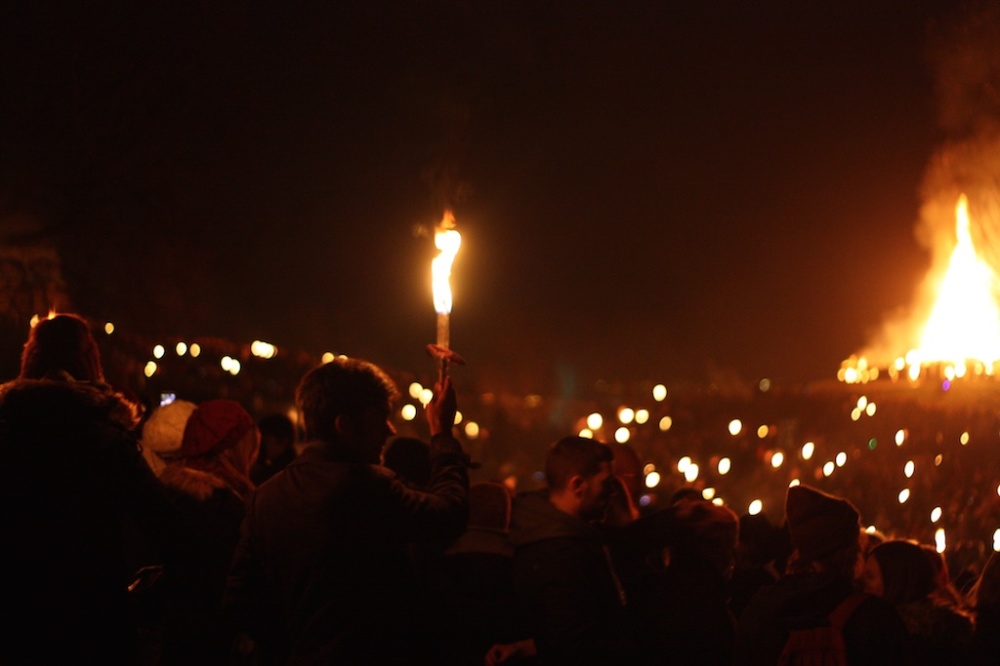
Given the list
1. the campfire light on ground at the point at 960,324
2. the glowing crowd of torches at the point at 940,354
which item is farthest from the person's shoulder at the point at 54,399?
the campfire light on ground at the point at 960,324

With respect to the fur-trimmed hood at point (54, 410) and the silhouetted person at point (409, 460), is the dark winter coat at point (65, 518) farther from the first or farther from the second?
the silhouetted person at point (409, 460)

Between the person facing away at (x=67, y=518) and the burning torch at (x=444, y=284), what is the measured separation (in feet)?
3.71

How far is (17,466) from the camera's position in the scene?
3.79m

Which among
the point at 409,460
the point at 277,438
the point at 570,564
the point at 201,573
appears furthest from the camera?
the point at 277,438

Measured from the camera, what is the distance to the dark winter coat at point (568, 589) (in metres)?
4.57

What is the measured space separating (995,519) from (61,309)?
11.2m

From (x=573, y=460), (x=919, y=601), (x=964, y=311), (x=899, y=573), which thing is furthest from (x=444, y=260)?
(x=964, y=311)

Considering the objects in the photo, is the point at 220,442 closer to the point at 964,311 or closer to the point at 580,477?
the point at 580,477

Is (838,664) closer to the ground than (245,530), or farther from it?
closer to the ground

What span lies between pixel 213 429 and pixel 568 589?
1713 millimetres

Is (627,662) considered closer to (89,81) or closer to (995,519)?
(995,519)

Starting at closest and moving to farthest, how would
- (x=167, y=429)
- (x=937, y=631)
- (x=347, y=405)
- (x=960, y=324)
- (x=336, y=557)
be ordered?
(x=336, y=557), (x=347, y=405), (x=937, y=631), (x=167, y=429), (x=960, y=324)

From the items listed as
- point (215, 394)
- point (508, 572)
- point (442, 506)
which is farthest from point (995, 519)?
point (215, 394)

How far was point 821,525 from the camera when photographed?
191 inches
